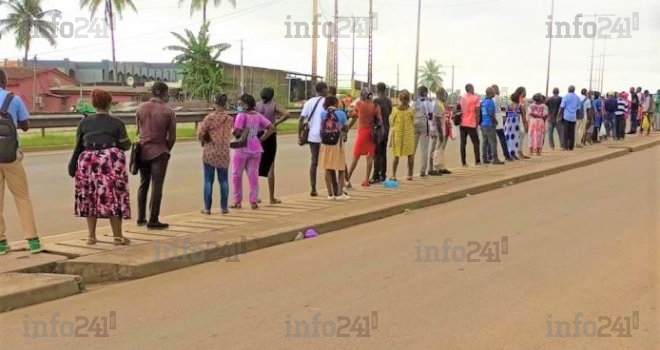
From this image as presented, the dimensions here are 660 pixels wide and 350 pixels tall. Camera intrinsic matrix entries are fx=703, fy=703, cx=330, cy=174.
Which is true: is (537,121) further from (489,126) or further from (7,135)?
(7,135)

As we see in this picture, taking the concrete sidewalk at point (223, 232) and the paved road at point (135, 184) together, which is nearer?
the concrete sidewalk at point (223, 232)

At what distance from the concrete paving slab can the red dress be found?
6174 mm

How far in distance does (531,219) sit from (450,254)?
2.46 meters

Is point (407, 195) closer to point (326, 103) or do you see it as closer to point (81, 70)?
point (326, 103)

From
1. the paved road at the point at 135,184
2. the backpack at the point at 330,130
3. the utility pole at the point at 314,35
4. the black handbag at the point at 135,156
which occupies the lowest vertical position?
the paved road at the point at 135,184

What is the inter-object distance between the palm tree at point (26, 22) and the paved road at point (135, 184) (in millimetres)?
52470

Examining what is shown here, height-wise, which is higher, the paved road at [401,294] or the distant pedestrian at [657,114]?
the distant pedestrian at [657,114]

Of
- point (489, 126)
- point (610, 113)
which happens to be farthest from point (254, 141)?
point (610, 113)

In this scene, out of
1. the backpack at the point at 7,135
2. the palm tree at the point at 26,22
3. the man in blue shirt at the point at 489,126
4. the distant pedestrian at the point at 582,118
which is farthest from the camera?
the palm tree at the point at 26,22

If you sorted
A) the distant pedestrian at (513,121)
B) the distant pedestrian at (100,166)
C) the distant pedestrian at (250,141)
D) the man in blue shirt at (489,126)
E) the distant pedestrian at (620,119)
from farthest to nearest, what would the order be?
the distant pedestrian at (620,119)
the distant pedestrian at (513,121)
the man in blue shirt at (489,126)
the distant pedestrian at (250,141)
the distant pedestrian at (100,166)

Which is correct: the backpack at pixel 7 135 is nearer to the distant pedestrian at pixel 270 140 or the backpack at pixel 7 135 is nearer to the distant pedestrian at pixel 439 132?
the distant pedestrian at pixel 270 140

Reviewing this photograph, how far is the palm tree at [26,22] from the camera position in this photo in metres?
65.1

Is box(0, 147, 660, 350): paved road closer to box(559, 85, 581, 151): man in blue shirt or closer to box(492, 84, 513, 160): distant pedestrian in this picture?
box(492, 84, 513, 160): distant pedestrian

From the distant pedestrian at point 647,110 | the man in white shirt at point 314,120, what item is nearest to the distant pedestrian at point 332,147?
the man in white shirt at point 314,120
